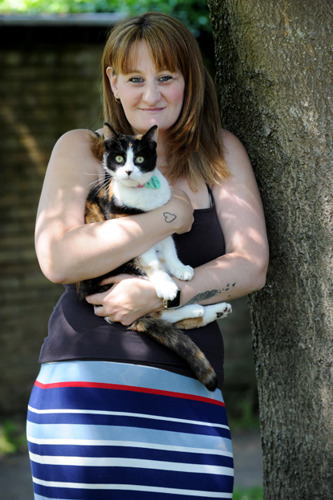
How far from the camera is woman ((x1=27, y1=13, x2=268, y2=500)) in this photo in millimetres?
2070

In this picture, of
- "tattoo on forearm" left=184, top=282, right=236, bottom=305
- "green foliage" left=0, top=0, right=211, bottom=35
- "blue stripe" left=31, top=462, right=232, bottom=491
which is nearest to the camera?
"blue stripe" left=31, top=462, right=232, bottom=491

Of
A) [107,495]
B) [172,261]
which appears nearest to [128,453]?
[107,495]

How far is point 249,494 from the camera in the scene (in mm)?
4660

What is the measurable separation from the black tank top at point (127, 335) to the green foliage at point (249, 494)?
2721 millimetres

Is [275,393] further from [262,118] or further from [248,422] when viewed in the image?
[248,422]

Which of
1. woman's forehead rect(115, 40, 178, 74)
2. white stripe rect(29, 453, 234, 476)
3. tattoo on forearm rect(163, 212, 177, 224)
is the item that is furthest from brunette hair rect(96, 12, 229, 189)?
white stripe rect(29, 453, 234, 476)

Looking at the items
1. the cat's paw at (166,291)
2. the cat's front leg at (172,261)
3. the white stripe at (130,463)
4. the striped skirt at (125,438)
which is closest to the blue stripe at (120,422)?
the striped skirt at (125,438)

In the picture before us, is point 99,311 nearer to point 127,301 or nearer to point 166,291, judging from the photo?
point 127,301

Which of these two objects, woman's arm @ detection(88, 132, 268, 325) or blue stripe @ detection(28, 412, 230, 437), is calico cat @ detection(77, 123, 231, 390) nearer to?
woman's arm @ detection(88, 132, 268, 325)

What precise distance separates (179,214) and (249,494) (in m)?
3.20

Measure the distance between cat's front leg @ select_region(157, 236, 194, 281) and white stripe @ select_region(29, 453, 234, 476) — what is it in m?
0.67

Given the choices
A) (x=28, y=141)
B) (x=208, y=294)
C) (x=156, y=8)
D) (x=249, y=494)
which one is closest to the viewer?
(x=208, y=294)

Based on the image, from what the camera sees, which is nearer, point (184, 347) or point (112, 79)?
point (184, 347)

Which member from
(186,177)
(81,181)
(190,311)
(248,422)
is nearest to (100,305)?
(190,311)
